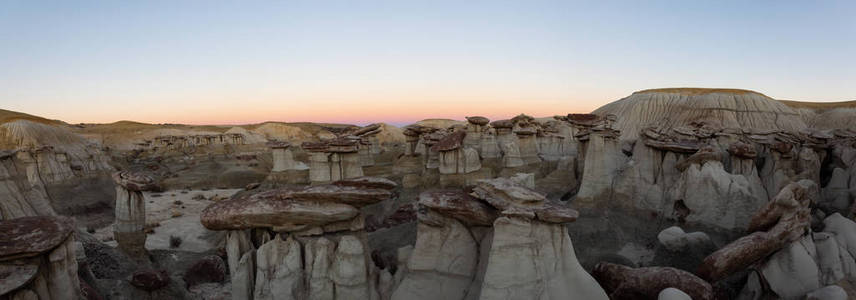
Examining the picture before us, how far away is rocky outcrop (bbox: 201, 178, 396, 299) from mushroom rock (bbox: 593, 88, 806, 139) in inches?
2095

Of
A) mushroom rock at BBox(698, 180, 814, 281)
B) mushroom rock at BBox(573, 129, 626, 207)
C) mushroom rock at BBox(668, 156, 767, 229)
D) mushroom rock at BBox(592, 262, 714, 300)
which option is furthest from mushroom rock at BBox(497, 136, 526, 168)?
mushroom rock at BBox(698, 180, 814, 281)

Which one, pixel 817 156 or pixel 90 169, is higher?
pixel 817 156

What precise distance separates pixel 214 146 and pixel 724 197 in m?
71.6

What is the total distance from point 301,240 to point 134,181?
6.40m

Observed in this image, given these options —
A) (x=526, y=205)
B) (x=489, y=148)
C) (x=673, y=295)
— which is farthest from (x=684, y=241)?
(x=489, y=148)

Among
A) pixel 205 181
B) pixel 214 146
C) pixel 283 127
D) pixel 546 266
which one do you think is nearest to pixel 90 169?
pixel 205 181

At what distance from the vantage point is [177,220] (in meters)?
22.5

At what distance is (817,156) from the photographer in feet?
46.7

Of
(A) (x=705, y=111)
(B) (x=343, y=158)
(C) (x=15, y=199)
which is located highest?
(A) (x=705, y=111)

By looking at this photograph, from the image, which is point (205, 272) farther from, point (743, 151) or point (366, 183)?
point (743, 151)

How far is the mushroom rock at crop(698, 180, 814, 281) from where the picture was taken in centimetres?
750

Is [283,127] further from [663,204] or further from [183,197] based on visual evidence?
[663,204]

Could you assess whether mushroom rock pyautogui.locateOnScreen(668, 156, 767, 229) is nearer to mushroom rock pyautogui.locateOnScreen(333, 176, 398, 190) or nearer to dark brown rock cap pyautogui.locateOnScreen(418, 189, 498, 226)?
dark brown rock cap pyautogui.locateOnScreen(418, 189, 498, 226)

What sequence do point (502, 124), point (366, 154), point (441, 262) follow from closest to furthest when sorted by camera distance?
point (441, 262) < point (502, 124) < point (366, 154)
